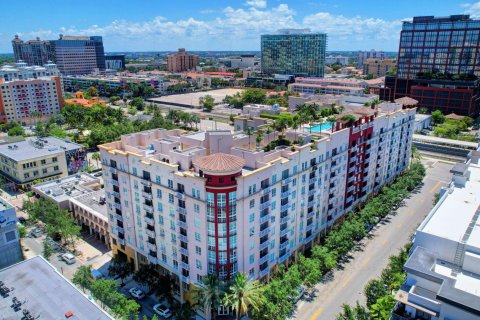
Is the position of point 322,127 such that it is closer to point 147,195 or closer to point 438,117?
point 147,195

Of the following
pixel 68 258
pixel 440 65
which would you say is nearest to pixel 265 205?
pixel 68 258

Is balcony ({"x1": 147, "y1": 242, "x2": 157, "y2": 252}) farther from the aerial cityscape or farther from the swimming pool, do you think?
the swimming pool

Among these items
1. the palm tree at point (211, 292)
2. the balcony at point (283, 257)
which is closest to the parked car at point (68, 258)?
the palm tree at point (211, 292)

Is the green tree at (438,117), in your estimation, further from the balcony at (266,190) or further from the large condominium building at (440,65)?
the balcony at (266,190)

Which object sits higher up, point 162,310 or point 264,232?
point 264,232

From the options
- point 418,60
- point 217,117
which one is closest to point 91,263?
point 217,117

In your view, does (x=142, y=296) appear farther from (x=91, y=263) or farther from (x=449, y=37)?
(x=449, y=37)
